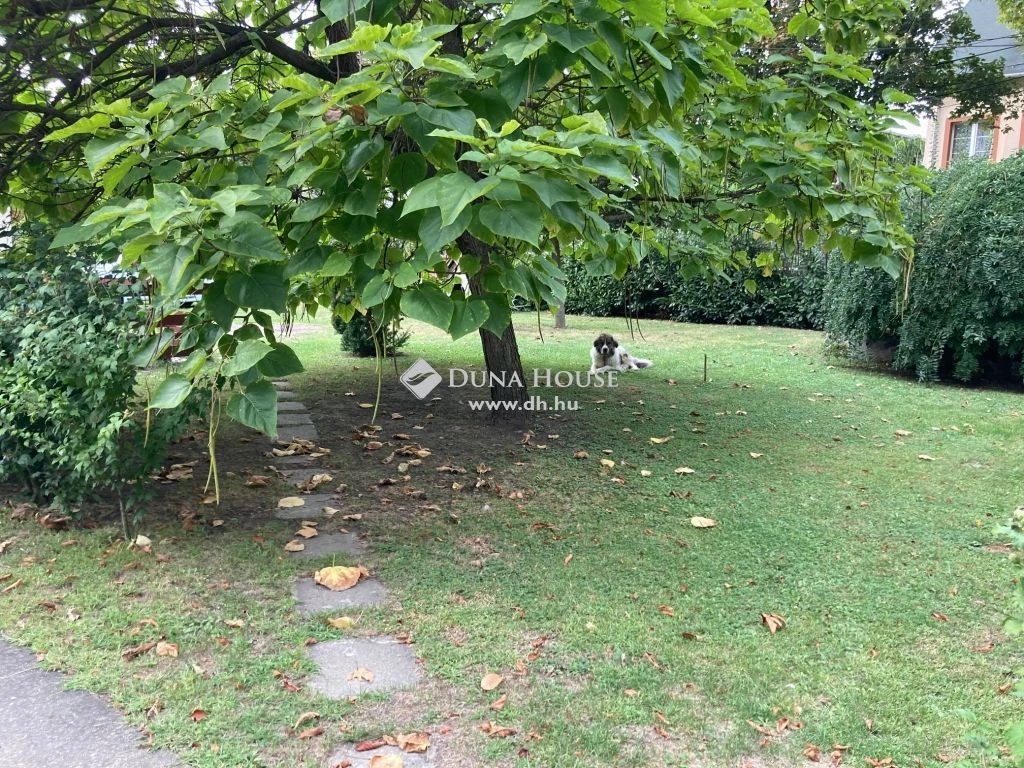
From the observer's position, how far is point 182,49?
17.7ft

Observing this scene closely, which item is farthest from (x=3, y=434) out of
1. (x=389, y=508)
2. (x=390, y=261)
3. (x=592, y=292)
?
(x=592, y=292)

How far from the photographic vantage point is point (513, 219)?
80.5 inches

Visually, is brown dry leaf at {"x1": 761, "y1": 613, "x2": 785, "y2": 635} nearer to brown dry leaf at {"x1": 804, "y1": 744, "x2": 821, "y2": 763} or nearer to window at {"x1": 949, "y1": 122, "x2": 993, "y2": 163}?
brown dry leaf at {"x1": 804, "y1": 744, "x2": 821, "y2": 763}

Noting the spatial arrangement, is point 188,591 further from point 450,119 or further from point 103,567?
point 450,119

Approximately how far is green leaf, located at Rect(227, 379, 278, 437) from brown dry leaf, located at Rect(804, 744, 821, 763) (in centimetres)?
203

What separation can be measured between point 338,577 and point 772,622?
207 centimetres

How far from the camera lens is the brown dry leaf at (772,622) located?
3.17 meters

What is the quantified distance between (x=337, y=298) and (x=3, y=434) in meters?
2.42

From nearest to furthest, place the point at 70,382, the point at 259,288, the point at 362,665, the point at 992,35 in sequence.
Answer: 1. the point at 259,288
2. the point at 362,665
3. the point at 70,382
4. the point at 992,35

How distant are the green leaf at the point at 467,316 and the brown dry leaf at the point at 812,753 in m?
1.80

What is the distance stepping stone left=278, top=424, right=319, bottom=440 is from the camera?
6.08m

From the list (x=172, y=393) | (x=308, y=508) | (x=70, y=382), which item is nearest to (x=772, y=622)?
(x=172, y=393)

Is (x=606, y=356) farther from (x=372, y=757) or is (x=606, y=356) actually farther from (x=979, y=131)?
(x=979, y=131)
